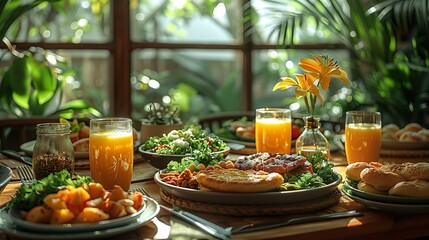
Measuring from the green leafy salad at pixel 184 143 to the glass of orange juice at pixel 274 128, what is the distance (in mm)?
174

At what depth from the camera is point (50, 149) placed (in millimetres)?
1567

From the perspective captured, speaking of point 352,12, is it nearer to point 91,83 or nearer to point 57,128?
point 91,83

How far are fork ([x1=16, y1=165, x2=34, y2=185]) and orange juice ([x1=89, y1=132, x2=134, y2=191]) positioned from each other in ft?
0.69

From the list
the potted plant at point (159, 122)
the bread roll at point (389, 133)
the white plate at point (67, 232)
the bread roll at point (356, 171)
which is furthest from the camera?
the bread roll at point (389, 133)

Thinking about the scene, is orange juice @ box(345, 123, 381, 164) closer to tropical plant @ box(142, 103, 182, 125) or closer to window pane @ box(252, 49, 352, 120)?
tropical plant @ box(142, 103, 182, 125)

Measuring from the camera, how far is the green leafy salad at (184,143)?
71.0 inches

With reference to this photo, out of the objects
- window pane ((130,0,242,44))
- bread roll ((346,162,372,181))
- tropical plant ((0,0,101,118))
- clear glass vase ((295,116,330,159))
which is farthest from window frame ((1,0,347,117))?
bread roll ((346,162,372,181))

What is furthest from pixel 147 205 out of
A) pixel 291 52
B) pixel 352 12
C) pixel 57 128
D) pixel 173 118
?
pixel 291 52

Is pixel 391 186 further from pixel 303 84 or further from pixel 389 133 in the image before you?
pixel 389 133

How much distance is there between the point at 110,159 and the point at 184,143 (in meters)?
0.31

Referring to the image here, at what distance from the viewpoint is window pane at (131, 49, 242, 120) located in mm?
4199

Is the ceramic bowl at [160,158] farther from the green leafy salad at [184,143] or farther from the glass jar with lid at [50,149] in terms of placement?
the glass jar with lid at [50,149]

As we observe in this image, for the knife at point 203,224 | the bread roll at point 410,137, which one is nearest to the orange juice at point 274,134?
the bread roll at point 410,137

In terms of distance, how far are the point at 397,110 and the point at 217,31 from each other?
4.85 feet
